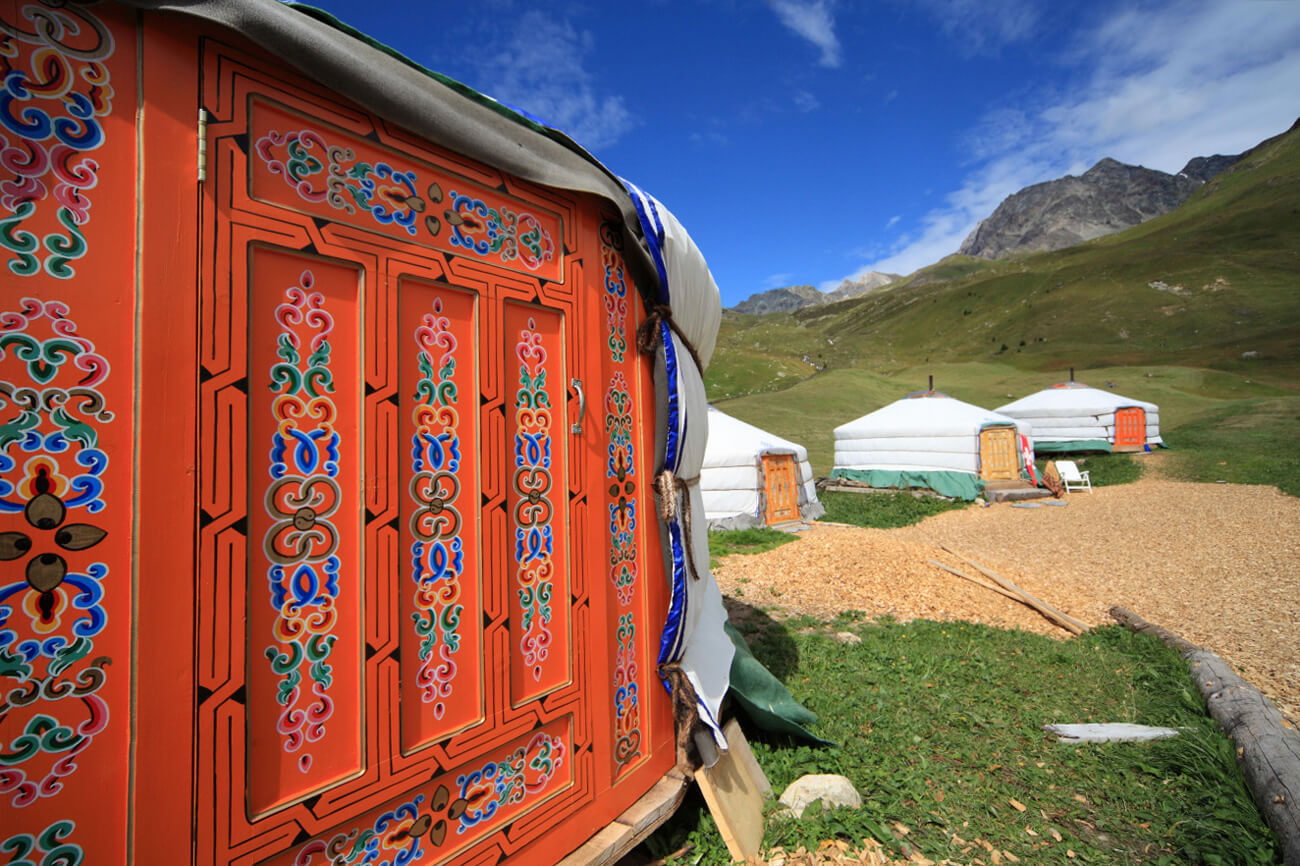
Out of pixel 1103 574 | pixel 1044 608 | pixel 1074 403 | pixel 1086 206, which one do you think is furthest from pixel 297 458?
pixel 1086 206

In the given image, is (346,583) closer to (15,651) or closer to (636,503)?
(15,651)

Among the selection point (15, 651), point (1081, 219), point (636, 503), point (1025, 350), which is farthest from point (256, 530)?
point (1081, 219)

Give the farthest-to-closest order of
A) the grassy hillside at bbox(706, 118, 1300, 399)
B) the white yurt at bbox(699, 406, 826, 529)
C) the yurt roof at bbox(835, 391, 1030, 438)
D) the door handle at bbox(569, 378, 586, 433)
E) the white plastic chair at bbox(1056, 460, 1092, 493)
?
the grassy hillside at bbox(706, 118, 1300, 399) < the yurt roof at bbox(835, 391, 1030, 438) < the white plastic chair at bbox(1056, 460, 1092, 493) < the white yurt at bbox(699, 406, 826, 529) < the door handle at bbox(569, 378, 586, 433)

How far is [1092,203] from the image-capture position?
145 m

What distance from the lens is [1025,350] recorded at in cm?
4338

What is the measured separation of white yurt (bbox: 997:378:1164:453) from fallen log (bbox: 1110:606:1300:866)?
18086mm

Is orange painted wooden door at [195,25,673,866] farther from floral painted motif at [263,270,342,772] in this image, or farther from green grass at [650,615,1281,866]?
green grass at [650,615,1281,866]

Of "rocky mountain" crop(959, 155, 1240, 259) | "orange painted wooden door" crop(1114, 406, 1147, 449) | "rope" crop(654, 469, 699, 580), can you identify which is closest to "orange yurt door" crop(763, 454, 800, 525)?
"rope" crop(654, 469, 699, 580)

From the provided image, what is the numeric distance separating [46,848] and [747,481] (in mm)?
10913

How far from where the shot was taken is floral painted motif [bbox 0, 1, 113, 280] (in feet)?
3.60

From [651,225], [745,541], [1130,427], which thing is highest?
[651,225]

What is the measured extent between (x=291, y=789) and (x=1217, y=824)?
12.1ft

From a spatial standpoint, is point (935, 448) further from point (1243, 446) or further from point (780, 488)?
point (1243, 446)

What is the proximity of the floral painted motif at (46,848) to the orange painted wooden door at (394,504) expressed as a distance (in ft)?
0.68
